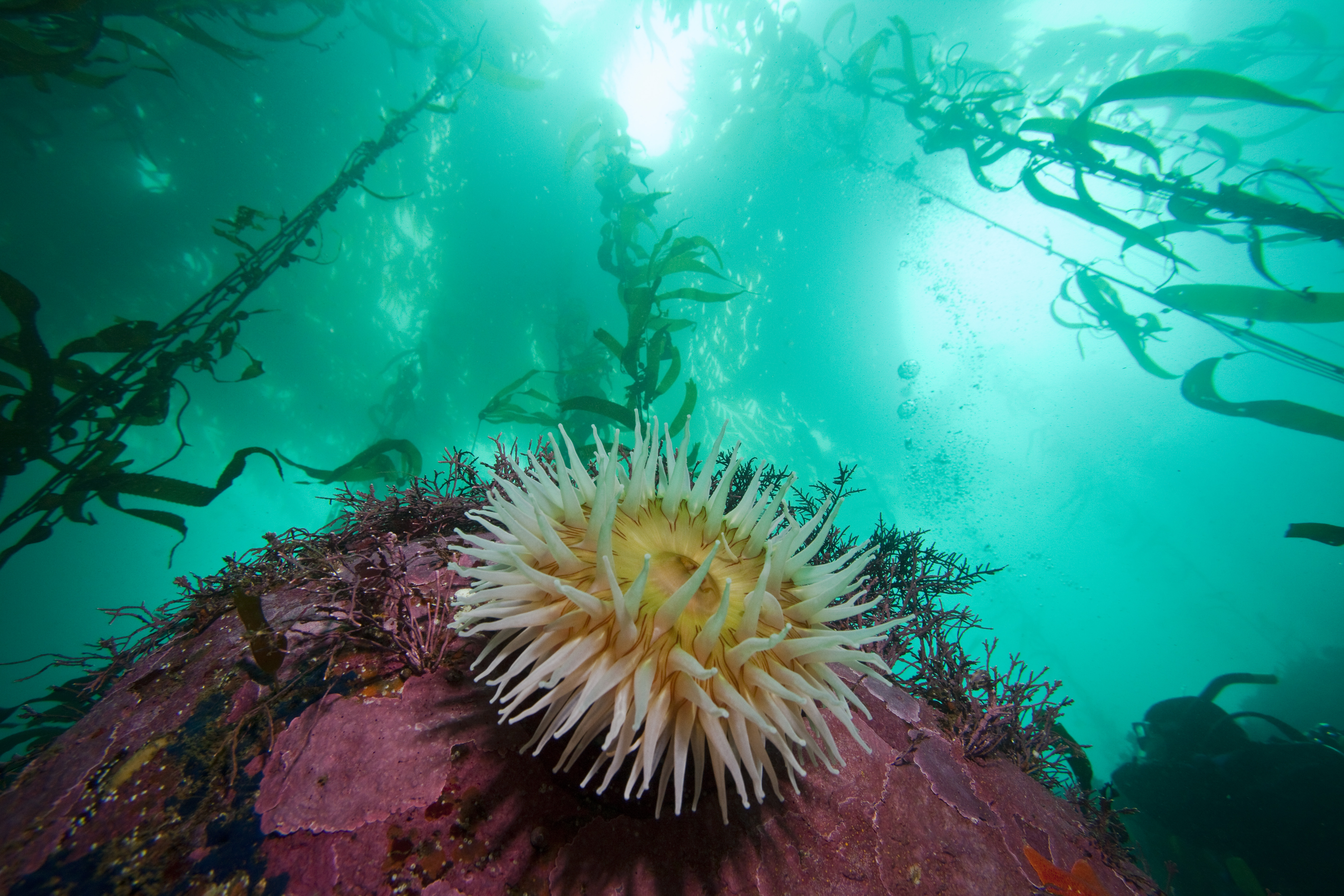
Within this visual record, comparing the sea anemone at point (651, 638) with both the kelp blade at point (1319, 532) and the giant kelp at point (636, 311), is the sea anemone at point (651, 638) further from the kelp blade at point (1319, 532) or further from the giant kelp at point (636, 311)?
the kelp blade at point (1319, 532)

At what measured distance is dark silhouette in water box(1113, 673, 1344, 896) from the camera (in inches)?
265

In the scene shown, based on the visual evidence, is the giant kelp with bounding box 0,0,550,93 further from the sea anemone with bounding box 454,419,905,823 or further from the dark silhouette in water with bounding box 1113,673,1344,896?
the dark silhouette in water with bounding box 1113,673,1344,896

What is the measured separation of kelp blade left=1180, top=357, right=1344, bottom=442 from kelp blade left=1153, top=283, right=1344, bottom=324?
1230 millimetres

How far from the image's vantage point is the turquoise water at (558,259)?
1172 centimetres

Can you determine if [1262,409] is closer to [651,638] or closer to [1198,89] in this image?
[1198,89]

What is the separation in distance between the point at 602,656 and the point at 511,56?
18676 mm

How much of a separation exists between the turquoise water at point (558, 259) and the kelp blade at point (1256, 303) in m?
2.47

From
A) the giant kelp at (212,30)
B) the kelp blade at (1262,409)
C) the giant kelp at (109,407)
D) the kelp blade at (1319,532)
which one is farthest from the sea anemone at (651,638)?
the kelp blade at (1262,409)

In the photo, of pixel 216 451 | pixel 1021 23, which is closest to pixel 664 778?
pixel 1021 23

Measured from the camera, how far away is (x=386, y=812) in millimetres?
1409

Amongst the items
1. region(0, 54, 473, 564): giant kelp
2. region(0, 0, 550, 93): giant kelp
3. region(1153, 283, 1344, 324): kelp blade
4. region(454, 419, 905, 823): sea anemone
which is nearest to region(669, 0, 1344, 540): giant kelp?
region(1153, 283, 1344, 324): kelp blade

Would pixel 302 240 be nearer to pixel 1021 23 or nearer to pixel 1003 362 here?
pixel 1021 23

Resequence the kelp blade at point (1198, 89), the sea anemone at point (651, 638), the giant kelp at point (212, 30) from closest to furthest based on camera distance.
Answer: the sea anemone at point (651, 638) < the giant kelp at point (212, 30) < the kelp blade at point (1198, 89)

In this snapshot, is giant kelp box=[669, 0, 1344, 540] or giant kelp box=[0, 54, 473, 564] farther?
giant kelp box=[669, 0, 1344, 540]
